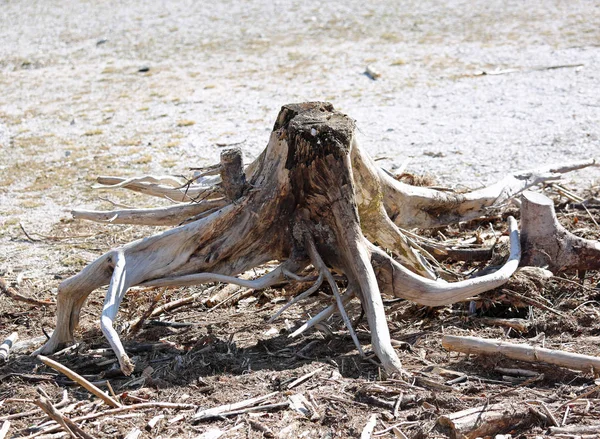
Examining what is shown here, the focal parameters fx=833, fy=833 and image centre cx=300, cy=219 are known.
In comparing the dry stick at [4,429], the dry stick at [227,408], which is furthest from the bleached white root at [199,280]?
the dry stick at [4,429]

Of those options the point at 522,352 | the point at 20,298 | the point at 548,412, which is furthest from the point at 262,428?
the point at 20,298

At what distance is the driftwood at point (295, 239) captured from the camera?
4445 millimetres

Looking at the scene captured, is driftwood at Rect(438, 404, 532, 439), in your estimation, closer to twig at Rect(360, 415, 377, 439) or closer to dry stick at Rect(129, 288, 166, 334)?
twig at Rect(360, 415, 377, 439)

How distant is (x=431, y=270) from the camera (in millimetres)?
4852

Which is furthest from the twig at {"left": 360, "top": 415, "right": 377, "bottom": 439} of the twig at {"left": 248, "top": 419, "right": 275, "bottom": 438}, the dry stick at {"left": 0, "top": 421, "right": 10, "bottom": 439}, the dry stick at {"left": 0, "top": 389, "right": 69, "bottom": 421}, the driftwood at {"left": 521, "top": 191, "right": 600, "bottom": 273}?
the driftwood at {"left": 521, "top": 191, "right": 600, "bottom": 273}

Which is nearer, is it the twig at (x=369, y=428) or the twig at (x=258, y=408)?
the twig at (x=369, y=428)

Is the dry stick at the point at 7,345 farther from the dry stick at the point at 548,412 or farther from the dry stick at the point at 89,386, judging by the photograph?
the dry stick at the point at 548,412

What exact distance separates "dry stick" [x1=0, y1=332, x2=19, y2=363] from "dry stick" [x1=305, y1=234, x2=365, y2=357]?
1.72m

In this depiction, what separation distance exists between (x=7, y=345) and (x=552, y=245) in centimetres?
319

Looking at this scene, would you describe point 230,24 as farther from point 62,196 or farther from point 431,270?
point 431,270

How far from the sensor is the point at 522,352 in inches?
157

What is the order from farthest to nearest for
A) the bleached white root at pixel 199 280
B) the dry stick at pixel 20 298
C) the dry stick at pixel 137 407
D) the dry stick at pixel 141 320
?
the dry stick at pixel 20 298
the dry stick at pixel 141 320
the bleached white root at pixel 199 280
the dry stick at pixel 137 407

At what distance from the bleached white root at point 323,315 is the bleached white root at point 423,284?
0.66 feet

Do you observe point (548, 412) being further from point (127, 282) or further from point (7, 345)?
point (7, 345)
